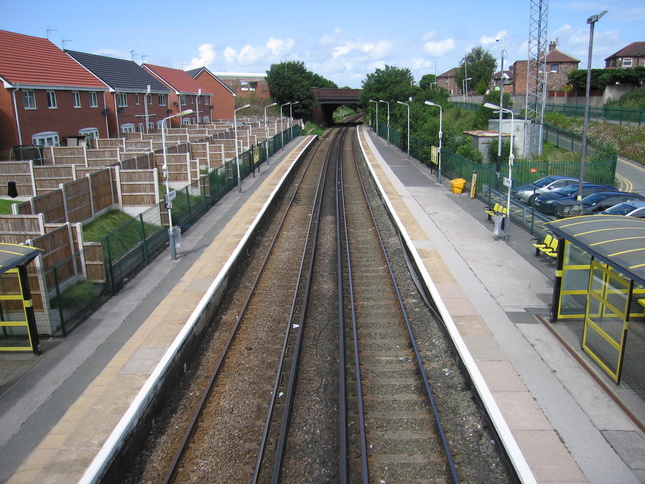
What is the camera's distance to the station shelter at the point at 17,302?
10814 millimetres

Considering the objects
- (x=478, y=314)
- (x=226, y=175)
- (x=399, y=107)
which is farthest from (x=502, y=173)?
(x=399, y=107)

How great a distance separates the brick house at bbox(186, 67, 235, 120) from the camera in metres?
81.6

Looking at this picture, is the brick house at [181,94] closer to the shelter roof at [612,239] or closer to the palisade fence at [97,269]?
the palisade fence at [97,269]

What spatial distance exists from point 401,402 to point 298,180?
27.4 meters

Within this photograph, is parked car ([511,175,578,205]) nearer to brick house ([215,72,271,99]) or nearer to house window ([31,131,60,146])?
house window ([31,131,60,146])

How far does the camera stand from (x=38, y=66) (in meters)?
38.4

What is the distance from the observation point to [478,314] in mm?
13234

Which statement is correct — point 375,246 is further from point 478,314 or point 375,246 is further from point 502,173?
point 502,173

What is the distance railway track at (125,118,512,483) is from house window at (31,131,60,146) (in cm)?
2528

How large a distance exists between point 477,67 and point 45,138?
9960 centimetres

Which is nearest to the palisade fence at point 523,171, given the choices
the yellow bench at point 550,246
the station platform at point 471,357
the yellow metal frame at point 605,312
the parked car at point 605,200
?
the yellow bench at point 550,246

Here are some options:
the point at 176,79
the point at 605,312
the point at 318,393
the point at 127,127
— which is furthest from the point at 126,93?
the point at 605,312

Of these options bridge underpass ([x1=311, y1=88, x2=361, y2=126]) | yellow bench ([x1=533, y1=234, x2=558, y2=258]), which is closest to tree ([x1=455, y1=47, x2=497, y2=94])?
bridge underpass ([x1=311, y1=88, x2=361, y2=126])

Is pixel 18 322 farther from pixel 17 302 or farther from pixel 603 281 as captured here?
pixel 603 281
